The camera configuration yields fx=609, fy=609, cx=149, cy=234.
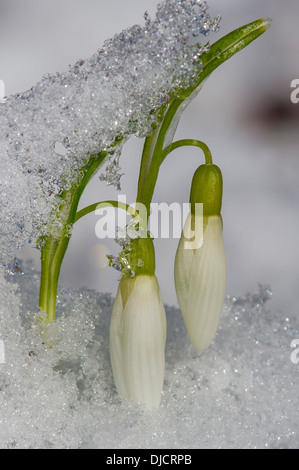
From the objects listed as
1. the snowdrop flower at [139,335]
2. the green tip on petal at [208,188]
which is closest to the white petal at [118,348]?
the snowdrop flower at [139,335]

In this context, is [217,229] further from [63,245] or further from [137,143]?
[137,143]

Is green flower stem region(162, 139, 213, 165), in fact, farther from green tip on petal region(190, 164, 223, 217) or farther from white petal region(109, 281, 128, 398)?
white petal region(109, 281, 128, 398)

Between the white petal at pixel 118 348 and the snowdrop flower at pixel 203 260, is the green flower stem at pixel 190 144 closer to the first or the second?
the snowdrop flower at pixel 203 260

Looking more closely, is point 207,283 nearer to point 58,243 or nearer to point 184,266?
point 184,266

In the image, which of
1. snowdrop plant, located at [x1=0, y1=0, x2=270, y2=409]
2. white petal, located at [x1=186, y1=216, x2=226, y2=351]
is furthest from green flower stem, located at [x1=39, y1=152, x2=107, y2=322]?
white petal, located at [x1=186, y1=216, x2=226, y2=351]

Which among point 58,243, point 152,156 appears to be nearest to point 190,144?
point 152,156

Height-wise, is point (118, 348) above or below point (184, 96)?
below
